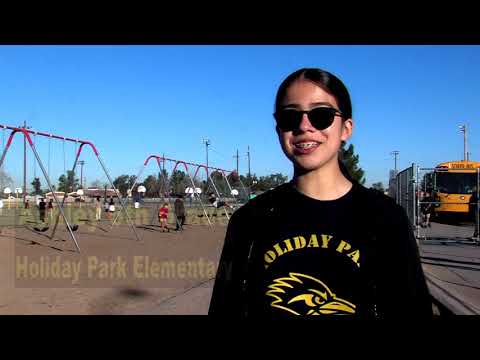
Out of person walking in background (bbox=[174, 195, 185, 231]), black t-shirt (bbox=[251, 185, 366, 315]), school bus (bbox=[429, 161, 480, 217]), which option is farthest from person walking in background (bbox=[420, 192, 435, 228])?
black t-shirt (bbox=[251, 185, 366, 315])

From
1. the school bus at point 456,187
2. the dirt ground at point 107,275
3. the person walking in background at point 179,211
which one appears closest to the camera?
the dirt ground at point 107,275

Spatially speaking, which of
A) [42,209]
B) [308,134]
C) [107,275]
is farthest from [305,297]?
[42,209]

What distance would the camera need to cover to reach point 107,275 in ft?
29.9

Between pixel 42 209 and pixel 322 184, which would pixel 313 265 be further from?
pixel 42 209

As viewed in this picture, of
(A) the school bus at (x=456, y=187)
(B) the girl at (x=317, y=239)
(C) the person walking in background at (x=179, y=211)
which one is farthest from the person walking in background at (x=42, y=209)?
(B) the girl at (x=317, y=239)

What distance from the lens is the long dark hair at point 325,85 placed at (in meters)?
1.59

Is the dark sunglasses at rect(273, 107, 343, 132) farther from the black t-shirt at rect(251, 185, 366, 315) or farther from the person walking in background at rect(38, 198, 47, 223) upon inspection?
the person walking in background at rect(38, 198, 47, 223)

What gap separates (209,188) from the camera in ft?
91.6

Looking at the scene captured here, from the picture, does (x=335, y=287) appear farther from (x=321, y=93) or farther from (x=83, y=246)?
(x=83, y=246)

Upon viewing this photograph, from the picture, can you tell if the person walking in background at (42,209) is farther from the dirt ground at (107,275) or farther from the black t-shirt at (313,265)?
the black t-shirt at (313,265)

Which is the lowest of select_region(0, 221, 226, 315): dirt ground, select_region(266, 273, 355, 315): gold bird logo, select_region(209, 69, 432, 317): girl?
select_region(0, 221, 226, 315): dirt ground

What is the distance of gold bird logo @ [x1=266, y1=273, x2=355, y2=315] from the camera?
1453mm

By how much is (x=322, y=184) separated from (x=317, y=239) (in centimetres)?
19
